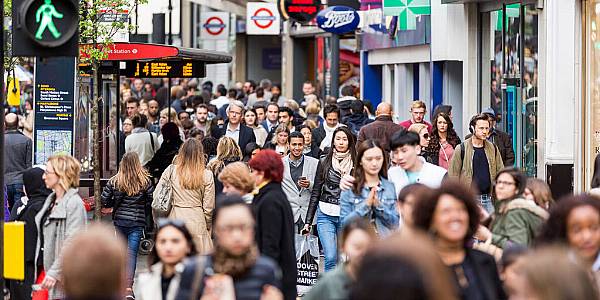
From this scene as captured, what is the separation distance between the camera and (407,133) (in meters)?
11.5

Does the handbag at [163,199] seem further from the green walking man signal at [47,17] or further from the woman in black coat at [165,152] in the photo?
the woman in black coat at [165,152]

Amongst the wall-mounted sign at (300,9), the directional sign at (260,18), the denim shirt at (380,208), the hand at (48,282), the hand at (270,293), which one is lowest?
the hand at (48,282)

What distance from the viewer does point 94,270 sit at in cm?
534

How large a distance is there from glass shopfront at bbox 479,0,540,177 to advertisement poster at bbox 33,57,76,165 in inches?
240

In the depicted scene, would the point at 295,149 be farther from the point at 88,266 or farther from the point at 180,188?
the point at 88,266

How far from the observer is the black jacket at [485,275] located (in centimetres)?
720

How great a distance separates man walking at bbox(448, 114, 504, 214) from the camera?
47.5 ft

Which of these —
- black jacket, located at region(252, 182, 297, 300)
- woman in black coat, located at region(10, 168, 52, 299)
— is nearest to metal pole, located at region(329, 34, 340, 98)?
woman in black coat, located at region(10, 168, 52, 299)

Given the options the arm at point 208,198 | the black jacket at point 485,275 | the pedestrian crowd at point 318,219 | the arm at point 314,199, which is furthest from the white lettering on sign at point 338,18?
the black jacket at point 485,275

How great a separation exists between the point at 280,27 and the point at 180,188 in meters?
33.1

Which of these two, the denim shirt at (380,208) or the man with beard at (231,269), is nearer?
the man with beard at (231,269)

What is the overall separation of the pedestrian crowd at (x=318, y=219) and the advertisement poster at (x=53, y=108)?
11.5 inches

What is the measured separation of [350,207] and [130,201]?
12.0 feet

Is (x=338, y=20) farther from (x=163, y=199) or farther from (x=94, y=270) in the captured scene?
(x=94, y=270)
